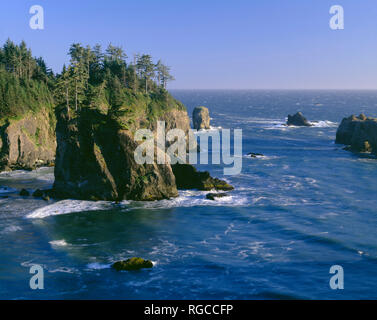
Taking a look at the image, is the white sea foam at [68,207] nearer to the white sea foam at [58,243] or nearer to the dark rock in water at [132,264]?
the white sea foam at [58,243]

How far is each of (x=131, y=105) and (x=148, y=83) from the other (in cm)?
2426

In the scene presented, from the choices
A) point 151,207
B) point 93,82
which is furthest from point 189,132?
point 151,207

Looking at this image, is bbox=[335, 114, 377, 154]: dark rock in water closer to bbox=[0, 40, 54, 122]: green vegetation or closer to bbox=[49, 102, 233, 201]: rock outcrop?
bbox=[49, 102, 233, 201]: rock outcrop

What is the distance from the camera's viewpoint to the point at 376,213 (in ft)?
184

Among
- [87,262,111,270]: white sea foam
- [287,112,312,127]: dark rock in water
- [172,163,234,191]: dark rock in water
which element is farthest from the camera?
[287,112,312,127]: dark rock in water

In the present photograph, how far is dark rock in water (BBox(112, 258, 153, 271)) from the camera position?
38.0m

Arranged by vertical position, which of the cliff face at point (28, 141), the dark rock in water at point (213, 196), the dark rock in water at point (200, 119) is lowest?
the dark rock in water at point (213, 196)

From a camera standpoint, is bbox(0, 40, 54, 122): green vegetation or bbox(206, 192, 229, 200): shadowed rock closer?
bbox(206, 192, 229, 200): shadowed rock

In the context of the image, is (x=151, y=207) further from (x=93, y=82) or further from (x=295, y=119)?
(x=295, y=119)

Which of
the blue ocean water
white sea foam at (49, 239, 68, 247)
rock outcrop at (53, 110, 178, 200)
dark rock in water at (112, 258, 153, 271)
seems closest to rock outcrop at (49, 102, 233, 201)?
rock outcrop at (53, 110, 178, 200)

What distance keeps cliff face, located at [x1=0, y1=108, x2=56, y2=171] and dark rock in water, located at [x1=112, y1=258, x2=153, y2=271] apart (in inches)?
2008

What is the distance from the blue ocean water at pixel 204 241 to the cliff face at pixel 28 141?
6.32 meters

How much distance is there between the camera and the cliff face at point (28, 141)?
81000mm

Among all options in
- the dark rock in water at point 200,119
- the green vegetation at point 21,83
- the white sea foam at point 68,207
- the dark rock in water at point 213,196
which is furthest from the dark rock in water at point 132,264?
the dark rock in water at point 200,119
